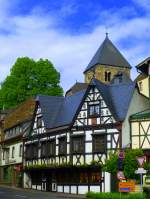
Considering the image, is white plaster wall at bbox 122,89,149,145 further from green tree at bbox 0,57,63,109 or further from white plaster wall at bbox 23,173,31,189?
green tree at bbox 0,57,63,109

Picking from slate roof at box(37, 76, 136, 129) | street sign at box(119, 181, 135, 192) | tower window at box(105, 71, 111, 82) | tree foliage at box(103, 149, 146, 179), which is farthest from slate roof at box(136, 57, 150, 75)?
tower window at box(105, 71, 111, 82)

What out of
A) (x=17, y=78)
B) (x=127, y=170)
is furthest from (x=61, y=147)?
(x=17, y=78)

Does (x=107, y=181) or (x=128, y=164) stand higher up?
(x=128, y=164)

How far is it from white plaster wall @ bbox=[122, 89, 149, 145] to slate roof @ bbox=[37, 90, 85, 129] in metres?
5.71

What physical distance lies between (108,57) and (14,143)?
4807 centimetres

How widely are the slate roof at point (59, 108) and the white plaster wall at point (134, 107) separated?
18.7ft

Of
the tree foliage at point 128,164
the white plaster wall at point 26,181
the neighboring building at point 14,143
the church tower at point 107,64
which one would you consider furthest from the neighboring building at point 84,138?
the church tower at point 107,64

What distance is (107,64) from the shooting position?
98.0m

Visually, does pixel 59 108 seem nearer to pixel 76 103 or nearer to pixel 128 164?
pixel 76 103

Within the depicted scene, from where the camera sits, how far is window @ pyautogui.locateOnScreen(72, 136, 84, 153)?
4234 cm

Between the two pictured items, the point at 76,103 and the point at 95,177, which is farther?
the point at 76,103

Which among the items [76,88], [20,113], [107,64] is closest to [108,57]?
[107,64]

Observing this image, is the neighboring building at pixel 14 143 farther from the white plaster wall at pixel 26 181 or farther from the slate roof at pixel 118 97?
the slate roof at pixel 118 97

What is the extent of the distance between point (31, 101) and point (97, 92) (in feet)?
60.1
